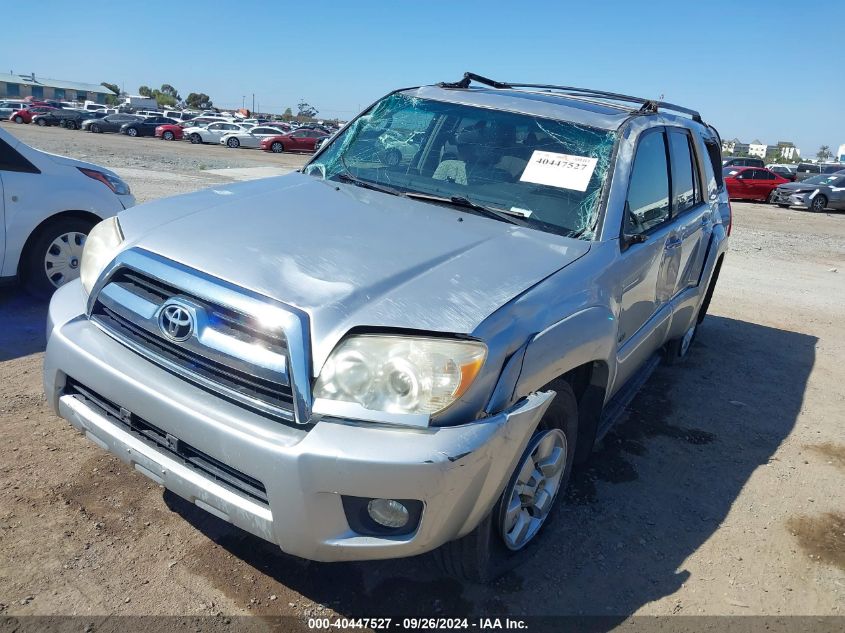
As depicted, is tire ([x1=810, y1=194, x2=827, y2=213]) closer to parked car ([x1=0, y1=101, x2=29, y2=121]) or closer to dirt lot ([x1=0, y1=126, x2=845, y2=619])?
dirt lot ([x1=0, y1=126, x2=845, y2=619])

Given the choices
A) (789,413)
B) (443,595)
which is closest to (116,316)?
(443,595)

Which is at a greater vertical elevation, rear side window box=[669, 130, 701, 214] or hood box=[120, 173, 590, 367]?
rear side window box=[669, 130, 701, 214]

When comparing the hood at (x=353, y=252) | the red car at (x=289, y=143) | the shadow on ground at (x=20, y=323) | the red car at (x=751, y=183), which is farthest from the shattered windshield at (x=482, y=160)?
the red car at (x=289, y=143)

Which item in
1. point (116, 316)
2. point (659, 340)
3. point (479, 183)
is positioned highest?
point (479, 183)

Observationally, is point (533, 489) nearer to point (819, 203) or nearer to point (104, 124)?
point (819, 203)

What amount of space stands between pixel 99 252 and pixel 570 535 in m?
2.39

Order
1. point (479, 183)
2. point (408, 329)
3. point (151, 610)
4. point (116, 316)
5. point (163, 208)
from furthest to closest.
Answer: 1. point (479, 183)
2. point (163, 208)
3. point (116, 316)
4. point (151, 610)
5. point (408, 329)

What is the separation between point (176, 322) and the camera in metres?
2.29

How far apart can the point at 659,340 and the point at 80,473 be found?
330 cm

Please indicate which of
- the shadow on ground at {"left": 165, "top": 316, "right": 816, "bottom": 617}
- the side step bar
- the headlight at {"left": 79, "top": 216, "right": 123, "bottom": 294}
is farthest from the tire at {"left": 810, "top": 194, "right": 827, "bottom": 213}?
the headlight at {"left": 79, "top": 216, "right": 123, "bottom": 294}

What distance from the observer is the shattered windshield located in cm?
319

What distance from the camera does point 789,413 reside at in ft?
15.9

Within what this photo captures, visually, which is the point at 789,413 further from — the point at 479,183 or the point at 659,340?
the point at 479,183

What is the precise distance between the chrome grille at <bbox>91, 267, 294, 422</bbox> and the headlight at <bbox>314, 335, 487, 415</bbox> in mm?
156
